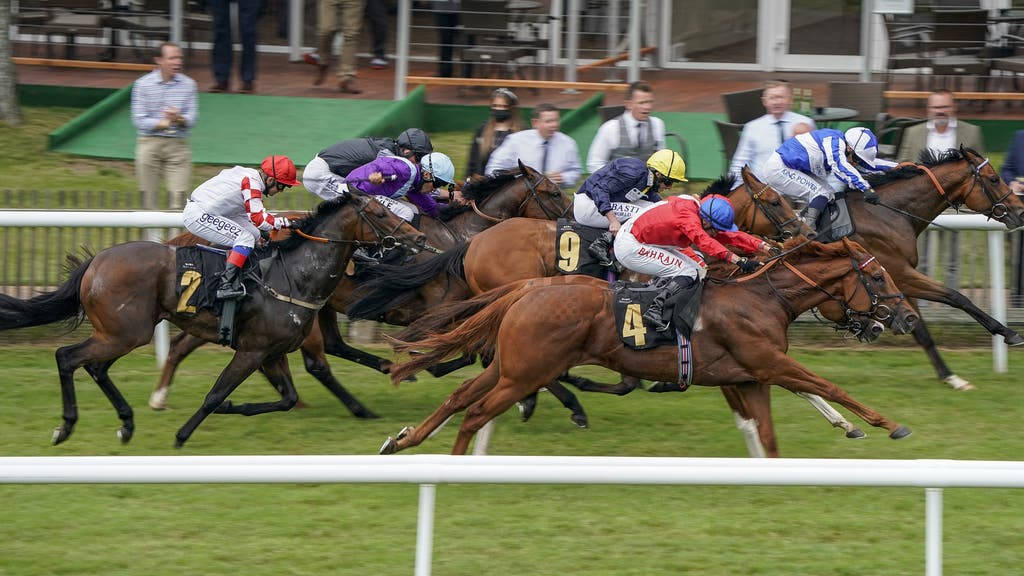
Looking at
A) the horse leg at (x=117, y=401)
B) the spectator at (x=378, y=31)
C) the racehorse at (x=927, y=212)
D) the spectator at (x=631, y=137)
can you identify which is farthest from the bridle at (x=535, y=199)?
the spectator at (x=378, y=31)

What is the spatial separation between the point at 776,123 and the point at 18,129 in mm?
7948

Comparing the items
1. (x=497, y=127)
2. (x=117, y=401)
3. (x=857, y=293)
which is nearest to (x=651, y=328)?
(x=857, y=293)

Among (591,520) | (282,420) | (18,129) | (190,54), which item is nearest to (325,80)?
(190,54)

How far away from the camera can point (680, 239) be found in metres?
6.70

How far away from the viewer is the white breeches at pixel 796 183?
841 centimetres

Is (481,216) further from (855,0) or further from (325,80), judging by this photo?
(855,0)

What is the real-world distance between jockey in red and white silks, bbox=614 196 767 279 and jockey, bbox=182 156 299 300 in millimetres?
1814

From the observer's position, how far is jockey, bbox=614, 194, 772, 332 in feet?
21.4

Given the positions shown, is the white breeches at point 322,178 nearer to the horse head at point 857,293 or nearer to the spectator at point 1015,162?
the horse head at point 857,293

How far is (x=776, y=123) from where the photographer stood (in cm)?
921

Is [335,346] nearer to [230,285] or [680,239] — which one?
[230,285]

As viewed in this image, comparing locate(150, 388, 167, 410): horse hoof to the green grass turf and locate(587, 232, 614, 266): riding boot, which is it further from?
locate(587, 232, 614, 266): riding boot

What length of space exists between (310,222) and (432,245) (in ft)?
3.69

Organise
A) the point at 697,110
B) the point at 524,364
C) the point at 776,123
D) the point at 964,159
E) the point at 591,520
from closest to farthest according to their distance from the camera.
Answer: the point at 591,520, the point at 524,364, the point at 964,159, the point at 776,123, the point at 697,110
